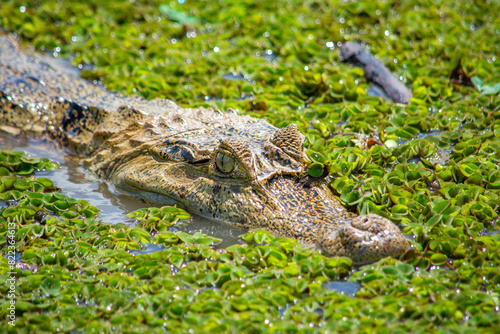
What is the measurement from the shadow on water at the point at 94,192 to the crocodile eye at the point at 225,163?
48cm

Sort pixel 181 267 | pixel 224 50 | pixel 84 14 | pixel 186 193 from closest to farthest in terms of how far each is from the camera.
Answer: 1. pixel 181 267
2. pixel 186 193
3. pixel 224 50
4. pixel 84 14

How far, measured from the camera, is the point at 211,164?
3887 millimetres

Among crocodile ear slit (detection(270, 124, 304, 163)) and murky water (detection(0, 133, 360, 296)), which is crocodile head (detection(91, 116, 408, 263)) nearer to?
crocodile ear slit (detection(270, 124, 304, 163))

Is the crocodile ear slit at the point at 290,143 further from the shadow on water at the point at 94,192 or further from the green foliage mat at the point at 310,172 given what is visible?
the shadow on water at the point at 94,192

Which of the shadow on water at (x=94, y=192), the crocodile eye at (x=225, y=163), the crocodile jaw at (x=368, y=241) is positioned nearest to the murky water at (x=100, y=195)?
the shadow on water at (x=94, y=192)

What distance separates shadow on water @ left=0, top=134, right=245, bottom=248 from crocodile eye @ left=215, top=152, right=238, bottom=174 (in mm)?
479

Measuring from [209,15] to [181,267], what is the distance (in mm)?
6091

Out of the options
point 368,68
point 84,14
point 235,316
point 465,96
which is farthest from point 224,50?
point 235,316

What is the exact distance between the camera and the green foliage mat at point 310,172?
283 cm

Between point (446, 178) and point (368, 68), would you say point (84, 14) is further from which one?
point (446, 178)

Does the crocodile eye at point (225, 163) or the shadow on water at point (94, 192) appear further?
the shadow on water at point (94, 192)

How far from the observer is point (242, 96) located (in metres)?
6.21

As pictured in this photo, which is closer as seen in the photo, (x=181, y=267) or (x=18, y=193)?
(x=181, y=267)

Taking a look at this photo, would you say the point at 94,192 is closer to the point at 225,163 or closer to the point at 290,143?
the point at 225,163
